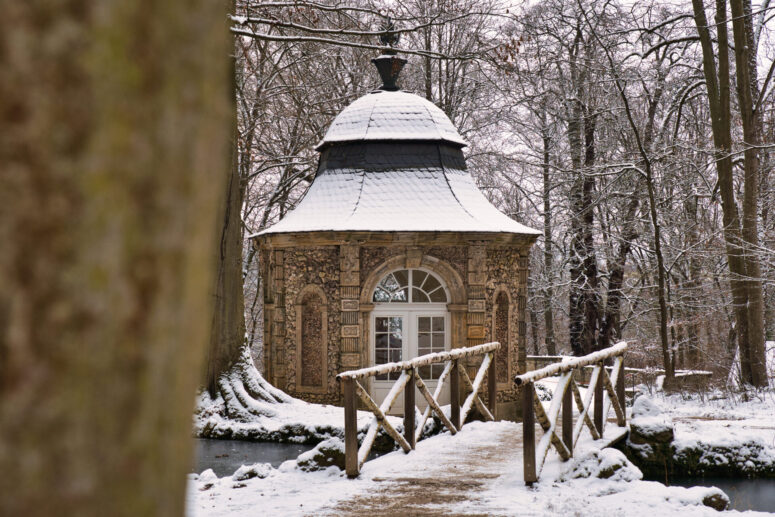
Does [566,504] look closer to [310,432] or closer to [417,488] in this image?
[417,488]

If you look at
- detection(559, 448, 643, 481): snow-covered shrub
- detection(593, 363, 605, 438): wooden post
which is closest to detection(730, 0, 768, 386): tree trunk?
detection(593, 363, 605, 438): wooden post

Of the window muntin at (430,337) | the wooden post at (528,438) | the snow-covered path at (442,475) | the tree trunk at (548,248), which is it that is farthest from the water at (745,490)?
the tree trunk at (548,248)

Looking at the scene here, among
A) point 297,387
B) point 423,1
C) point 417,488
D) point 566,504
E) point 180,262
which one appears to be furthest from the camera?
point 423,1

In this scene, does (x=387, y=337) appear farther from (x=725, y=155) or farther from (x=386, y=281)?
(x=725, y=155)

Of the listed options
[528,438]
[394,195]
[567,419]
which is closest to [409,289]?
[394,195]

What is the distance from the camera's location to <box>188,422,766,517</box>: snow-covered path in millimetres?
6844

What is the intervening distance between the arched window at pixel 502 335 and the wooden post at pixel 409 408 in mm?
8831

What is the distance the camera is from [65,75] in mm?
726

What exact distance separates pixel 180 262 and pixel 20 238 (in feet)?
0.49

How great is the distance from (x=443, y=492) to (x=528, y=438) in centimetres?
100

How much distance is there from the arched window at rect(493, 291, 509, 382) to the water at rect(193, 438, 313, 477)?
564 centimetres

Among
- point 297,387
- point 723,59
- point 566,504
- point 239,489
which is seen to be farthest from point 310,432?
point 723,59

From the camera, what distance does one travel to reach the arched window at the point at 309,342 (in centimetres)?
1766

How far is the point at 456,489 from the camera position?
25.0 feet
